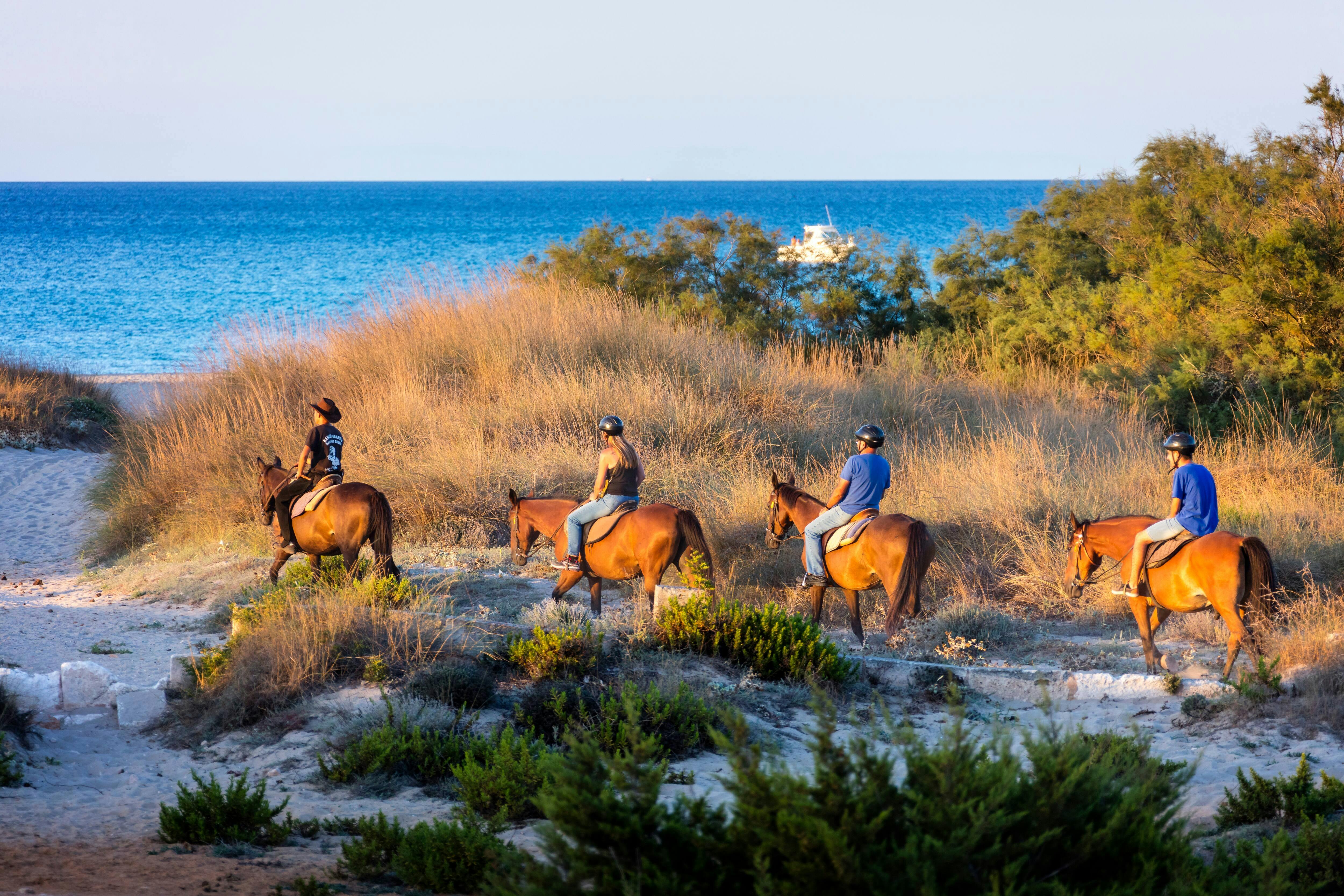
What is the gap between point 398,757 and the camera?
20.5 feet

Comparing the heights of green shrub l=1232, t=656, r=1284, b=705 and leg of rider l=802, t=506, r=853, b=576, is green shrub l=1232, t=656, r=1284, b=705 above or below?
below

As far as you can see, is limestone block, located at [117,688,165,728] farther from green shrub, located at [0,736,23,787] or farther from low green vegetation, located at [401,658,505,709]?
low green vegetation, located at [401,658,505,709]

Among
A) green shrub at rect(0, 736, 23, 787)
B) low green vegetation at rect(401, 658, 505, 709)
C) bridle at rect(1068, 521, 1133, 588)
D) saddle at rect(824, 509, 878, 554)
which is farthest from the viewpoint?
saddle at rect(824, 509, 878, 554)

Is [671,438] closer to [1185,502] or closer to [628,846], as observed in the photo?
[1185,502]

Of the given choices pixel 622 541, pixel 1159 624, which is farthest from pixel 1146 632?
pixel 622 541

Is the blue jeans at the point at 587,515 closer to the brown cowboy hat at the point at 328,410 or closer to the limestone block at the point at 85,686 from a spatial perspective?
the brown cowboy hat at the point at 328,410

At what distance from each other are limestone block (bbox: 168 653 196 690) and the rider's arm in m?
3.46

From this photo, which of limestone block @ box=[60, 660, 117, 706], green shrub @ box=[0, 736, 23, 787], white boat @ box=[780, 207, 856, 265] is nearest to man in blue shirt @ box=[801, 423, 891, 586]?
limestone block @ box=[60, 660, 117, 706]

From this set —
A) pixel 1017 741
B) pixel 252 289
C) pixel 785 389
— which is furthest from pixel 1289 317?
pixel 252 289

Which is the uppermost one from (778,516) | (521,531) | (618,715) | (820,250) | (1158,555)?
(820,250)

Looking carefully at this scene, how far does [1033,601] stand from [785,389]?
23.1 feet

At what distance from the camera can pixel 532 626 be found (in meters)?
8.67

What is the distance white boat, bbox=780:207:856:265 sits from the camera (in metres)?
23.3

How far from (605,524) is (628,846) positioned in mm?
5537
